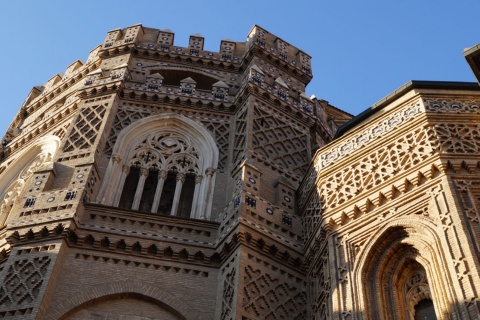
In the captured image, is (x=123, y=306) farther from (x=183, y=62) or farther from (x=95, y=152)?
(x=183, y=62)

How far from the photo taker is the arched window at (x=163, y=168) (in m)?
15.9

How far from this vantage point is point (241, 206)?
13750mm

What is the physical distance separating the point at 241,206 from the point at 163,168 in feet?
11.8

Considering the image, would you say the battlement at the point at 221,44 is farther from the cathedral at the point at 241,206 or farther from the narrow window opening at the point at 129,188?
the narrow window opening at the point at 129,188

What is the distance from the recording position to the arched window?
627 inches

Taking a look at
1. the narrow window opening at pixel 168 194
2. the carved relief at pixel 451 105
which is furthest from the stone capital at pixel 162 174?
the carved relief at pixel 451 105

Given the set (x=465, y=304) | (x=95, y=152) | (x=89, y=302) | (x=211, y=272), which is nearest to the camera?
(x=465, y=304)

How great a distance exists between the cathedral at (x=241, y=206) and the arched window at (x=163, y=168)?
40mm

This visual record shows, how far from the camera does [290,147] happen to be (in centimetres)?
1733

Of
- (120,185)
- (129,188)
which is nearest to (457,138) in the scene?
(120,185)

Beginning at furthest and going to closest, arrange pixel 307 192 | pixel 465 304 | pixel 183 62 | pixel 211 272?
pixel 183 62 → pixel 307 192 → pixel 211 272 → pixel 465 304

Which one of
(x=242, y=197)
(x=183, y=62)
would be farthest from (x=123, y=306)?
(x=183, y=62)

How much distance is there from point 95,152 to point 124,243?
2.93 meters

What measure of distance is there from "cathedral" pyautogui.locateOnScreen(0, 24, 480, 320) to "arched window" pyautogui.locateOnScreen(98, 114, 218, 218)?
0.13ft
